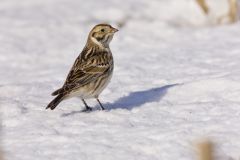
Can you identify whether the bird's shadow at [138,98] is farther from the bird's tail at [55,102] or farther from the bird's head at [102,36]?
the bird's head at [102,36]

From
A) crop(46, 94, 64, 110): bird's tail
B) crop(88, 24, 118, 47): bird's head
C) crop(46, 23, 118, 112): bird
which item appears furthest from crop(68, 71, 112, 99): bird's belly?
crop(88, 24, 118, 47): bird's head

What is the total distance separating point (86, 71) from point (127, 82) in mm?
1664

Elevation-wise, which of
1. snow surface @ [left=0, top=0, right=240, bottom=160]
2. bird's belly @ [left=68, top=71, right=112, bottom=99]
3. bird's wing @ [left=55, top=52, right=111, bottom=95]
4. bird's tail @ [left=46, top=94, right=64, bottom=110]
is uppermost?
bird's wing @ [left=55, top=52, right=111, bottom=95]

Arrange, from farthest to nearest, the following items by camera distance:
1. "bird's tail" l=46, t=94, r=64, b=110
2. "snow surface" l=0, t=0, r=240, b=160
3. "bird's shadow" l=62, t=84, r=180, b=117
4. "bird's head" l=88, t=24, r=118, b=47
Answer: "bird's head" l=88, t=24, r=118, b=47 < "bird's shadow" l=62, t=84, r=180, b=117 < "bird's tail" l=46, t=94, r=64, b=110 < "snow surface" l=0, t=0, r=240, b=160

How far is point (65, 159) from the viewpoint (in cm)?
619

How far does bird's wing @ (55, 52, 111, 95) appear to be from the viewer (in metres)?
7.70

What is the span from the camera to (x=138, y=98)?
862 centimetres

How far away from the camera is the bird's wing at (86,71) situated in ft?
25.3

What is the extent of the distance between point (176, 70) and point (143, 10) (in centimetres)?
423

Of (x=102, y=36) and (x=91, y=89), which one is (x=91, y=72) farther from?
(x=102, y=36)

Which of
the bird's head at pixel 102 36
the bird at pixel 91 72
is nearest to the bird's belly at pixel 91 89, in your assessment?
the bird at pixel 91 72

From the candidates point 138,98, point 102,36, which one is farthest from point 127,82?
point 102,36

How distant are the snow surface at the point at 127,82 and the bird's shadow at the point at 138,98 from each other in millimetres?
13

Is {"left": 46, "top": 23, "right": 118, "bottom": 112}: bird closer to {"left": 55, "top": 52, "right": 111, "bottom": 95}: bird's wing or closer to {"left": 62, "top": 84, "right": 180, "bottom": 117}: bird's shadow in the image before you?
{"left": 55, "top": 52, "right": 111, "bottom": 95}: bird's wing
